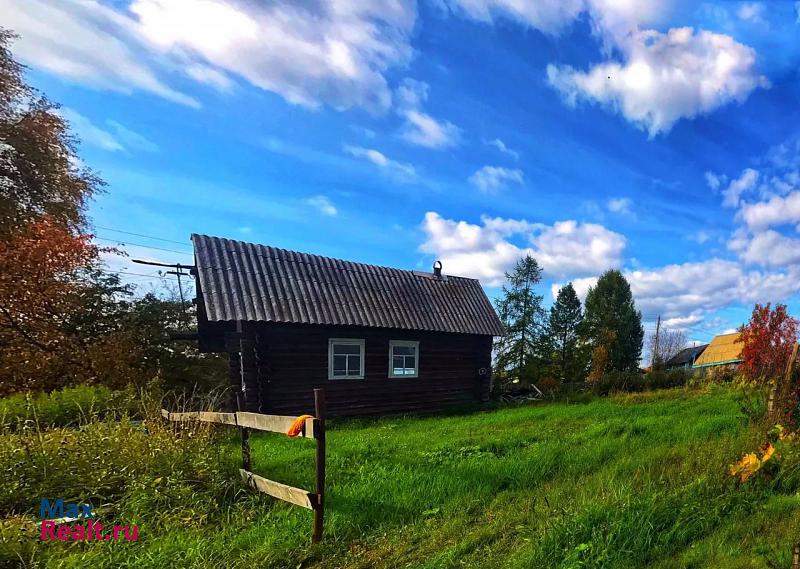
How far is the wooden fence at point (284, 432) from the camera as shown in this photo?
3.94 metres

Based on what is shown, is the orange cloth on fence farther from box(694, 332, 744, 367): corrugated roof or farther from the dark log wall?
box(694, 332, 744, 367): corrugated roof

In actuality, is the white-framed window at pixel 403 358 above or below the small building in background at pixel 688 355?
above

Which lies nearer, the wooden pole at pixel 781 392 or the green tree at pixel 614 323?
the wooden pole at pixel 781 392

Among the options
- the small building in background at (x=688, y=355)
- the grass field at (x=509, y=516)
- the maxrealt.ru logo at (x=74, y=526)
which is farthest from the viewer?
the small building in background at (x=688, y=355)

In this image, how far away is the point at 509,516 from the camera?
4043mm

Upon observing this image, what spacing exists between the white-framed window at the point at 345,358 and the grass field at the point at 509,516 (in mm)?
6134

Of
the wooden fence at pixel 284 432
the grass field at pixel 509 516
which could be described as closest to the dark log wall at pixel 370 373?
the grass field at pixel 509 516

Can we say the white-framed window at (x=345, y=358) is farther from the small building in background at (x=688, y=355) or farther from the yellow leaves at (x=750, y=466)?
the small building in background at (x=688, y=355)

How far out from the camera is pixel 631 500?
381 cm

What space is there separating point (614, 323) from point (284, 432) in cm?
3593

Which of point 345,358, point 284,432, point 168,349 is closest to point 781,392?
point 284,432

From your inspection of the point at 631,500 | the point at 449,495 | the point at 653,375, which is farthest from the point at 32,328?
the point at 653,375

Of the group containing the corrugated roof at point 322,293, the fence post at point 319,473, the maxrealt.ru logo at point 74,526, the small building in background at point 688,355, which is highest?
the corrugated roof at point 322,293

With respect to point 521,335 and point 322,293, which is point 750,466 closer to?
point 322,293
